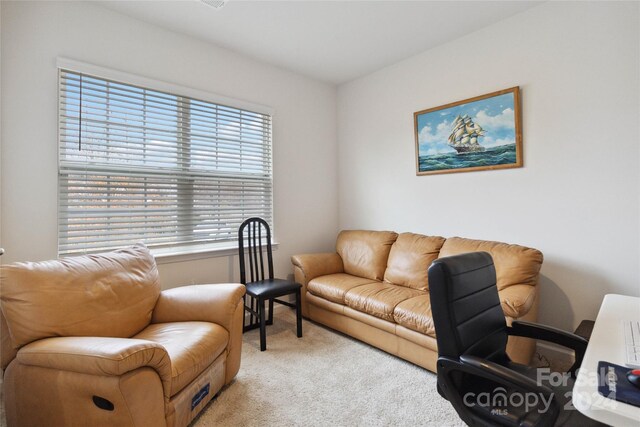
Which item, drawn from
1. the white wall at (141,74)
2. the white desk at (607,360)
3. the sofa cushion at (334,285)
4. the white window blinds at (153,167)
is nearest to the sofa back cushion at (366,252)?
the sofa cushion at (334,285)

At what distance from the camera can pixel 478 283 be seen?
4.45 ft

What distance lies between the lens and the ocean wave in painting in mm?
2604

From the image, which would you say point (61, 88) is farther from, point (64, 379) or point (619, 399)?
point (619, 399)

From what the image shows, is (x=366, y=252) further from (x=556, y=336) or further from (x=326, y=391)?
(x=556, y=336)

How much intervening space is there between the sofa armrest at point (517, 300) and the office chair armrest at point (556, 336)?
438 mm

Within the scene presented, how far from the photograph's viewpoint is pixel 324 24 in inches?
105

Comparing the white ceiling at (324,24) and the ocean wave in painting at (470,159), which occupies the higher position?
the white ceiling at (324,24)

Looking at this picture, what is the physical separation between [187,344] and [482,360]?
1424 mm

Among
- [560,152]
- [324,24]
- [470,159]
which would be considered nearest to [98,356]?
[324,24]

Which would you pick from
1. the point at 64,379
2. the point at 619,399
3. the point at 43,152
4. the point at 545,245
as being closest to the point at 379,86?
the point at 545,245

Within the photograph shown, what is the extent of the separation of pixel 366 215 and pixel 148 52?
2737 mm

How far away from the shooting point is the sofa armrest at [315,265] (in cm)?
316

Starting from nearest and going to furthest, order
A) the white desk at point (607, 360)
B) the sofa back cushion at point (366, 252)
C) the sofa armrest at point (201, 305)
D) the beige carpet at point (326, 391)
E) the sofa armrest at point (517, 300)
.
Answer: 1. the white desk at point (607, 360)
2. the beige carpet at point (326, 391)
3. the sofa armrest at point (517, 300)
4. the sofa armrest at point (201, 305)
5. the sofa back cushion at point (366, 252)

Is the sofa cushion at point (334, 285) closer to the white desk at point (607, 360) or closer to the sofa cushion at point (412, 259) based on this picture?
the sofa cushion at point (412, 259)
